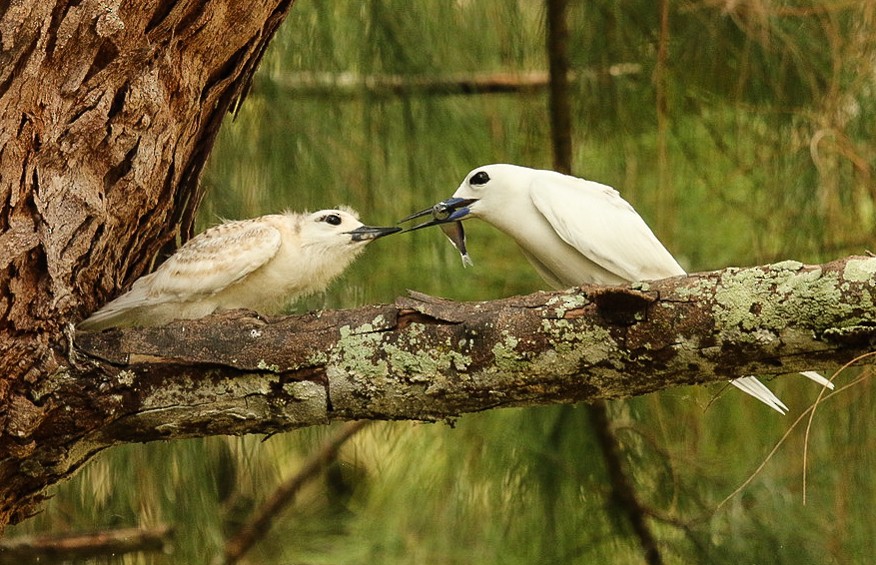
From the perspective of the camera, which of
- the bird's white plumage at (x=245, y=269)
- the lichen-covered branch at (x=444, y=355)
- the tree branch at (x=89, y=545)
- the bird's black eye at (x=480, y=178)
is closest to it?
the lichen-covered branch at (x=444, y=355)

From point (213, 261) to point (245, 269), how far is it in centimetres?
8

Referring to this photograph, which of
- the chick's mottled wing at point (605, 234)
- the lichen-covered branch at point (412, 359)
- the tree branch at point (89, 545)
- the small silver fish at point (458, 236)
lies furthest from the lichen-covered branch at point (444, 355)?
the tree branch at point (89, 545)

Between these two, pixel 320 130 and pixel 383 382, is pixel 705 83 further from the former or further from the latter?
pixel 383 382

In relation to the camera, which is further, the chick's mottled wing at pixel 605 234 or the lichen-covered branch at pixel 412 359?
the chick's mottled wing at pixel 605 234

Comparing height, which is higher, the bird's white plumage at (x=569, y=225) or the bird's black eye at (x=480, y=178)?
the bird's black eye at (x=480, y=178)

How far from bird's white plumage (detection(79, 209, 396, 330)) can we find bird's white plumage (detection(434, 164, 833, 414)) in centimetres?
27

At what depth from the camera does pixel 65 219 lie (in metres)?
2.03

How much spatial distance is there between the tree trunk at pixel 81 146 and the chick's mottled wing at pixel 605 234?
2.24 ft

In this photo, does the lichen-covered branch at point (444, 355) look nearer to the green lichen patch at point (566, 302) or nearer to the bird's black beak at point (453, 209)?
the green lichen patch at point (566, 302)

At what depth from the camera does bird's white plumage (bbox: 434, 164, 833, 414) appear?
245 cm

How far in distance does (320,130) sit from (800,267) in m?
1.68

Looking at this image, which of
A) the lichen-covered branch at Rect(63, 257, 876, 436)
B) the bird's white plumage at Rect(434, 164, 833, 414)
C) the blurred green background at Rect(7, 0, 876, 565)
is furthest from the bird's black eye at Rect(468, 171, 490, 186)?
the lichen-covered branch at Rect(63, 257, 876, 436)

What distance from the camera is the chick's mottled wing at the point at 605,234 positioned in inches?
96.1

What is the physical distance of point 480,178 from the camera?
262cm
